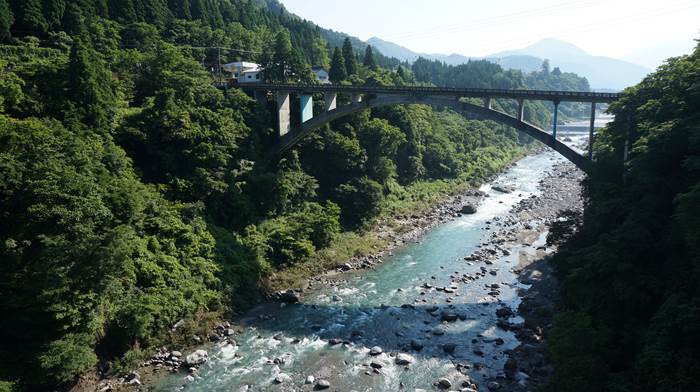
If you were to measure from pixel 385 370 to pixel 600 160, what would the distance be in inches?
536

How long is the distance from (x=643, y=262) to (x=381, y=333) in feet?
31.0

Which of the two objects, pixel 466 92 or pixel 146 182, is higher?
pixel 466 92

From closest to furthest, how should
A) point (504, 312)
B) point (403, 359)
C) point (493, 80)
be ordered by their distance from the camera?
point (403, 359), point (504, 312), point (493, 80)

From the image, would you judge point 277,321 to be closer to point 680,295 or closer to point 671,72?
point 680,295

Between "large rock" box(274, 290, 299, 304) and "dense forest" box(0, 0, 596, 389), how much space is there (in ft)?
2.79

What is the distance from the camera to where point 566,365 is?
1286 centimetres

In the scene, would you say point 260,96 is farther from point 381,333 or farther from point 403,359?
point 403,359

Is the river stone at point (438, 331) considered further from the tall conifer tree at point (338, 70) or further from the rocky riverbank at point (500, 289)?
the tall conifer tree at point (338, 70)

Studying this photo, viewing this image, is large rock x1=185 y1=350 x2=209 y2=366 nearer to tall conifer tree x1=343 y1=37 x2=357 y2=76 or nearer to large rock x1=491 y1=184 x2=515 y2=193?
large rock x1=491 y1=184 x2=515 y2=193

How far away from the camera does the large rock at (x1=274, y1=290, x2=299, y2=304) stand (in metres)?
21.2

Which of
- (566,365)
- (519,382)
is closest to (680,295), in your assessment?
(566,365)

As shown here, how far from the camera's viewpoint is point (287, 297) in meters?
21.3

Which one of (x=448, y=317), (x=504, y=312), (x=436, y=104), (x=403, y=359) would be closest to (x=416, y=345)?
(x=403, y=359)

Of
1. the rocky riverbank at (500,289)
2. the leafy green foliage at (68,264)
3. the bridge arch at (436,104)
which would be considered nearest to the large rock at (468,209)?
Answer: the rocky riverbank at (500,289)
